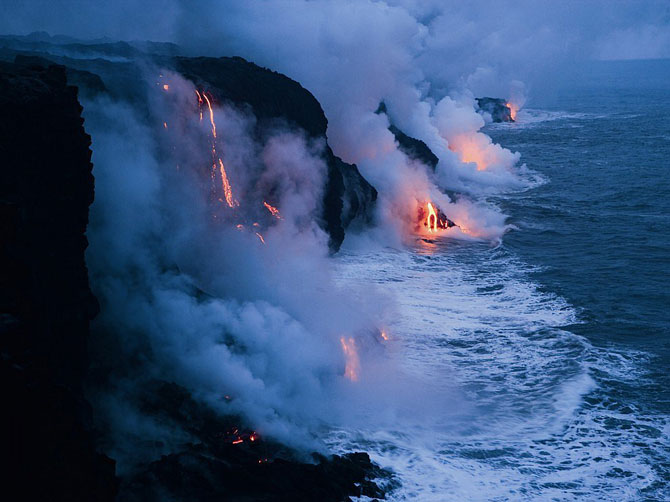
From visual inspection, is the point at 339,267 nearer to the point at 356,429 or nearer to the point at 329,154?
the point at 329,154

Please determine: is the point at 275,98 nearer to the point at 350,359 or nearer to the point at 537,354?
the point at 350,359

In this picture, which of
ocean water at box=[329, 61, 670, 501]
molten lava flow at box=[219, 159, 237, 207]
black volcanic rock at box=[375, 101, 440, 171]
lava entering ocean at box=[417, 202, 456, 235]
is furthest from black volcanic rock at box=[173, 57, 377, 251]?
black volcanic rock at box=[375, 101, 440, 171]

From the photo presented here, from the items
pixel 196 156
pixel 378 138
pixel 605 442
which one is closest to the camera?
pixel 605 442

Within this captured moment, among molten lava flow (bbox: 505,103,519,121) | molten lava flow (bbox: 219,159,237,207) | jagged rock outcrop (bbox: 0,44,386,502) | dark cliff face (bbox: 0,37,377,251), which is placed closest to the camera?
jagged rock outcrop (bbox: 0,44,386,502)

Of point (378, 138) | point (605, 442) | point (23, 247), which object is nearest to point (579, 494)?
point (605, 442)

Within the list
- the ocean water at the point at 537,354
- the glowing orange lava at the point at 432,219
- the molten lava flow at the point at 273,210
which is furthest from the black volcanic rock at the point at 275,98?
the glowing orange lava at the point at 432,219

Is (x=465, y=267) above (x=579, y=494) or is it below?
above

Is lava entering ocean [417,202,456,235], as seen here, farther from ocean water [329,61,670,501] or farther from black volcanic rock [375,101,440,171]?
black volcanic rock [375,101,440,171]
